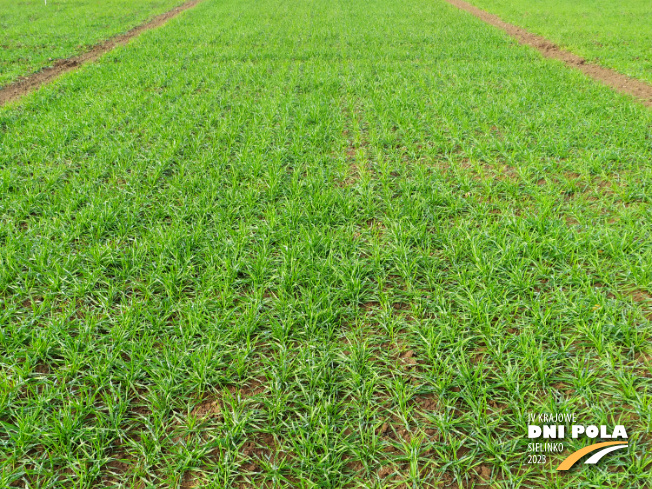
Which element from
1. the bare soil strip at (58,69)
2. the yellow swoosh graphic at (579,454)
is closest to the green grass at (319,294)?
the yellow swoosh graphic at (579,454)

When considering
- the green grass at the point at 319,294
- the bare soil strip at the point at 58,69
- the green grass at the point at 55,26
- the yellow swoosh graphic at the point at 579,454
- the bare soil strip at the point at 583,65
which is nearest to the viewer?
the yellow swoosh graphic at the point at 579,454

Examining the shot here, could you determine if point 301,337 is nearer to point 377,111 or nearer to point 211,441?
point 211,441

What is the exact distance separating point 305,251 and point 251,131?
11.3ft

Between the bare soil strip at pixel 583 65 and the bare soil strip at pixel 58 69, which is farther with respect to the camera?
the bare soil strip at pixel 58 69

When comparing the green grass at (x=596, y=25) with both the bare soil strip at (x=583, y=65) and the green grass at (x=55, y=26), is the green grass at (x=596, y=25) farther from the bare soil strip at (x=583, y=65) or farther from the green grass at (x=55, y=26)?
the green grass at (x=55, y=26)

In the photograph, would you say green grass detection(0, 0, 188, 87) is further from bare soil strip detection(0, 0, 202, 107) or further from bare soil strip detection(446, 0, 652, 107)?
bare soil strip detection(446, 0, 652, 107)

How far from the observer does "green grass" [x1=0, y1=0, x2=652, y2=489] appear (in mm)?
2240

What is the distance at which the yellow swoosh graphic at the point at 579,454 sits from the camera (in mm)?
2133

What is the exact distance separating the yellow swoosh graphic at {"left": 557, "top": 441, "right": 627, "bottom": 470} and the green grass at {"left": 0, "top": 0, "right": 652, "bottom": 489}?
5cm

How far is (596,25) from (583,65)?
6.65 meters

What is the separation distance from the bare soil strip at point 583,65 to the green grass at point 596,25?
229mm

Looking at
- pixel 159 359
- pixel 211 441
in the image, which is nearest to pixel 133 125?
pixel 159 359

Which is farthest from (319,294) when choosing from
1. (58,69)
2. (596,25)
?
(596,25)

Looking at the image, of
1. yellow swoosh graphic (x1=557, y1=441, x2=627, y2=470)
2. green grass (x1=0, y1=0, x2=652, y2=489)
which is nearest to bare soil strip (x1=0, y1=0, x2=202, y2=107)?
green grass (x1=0, y1=0, x2=652, y2=489)
